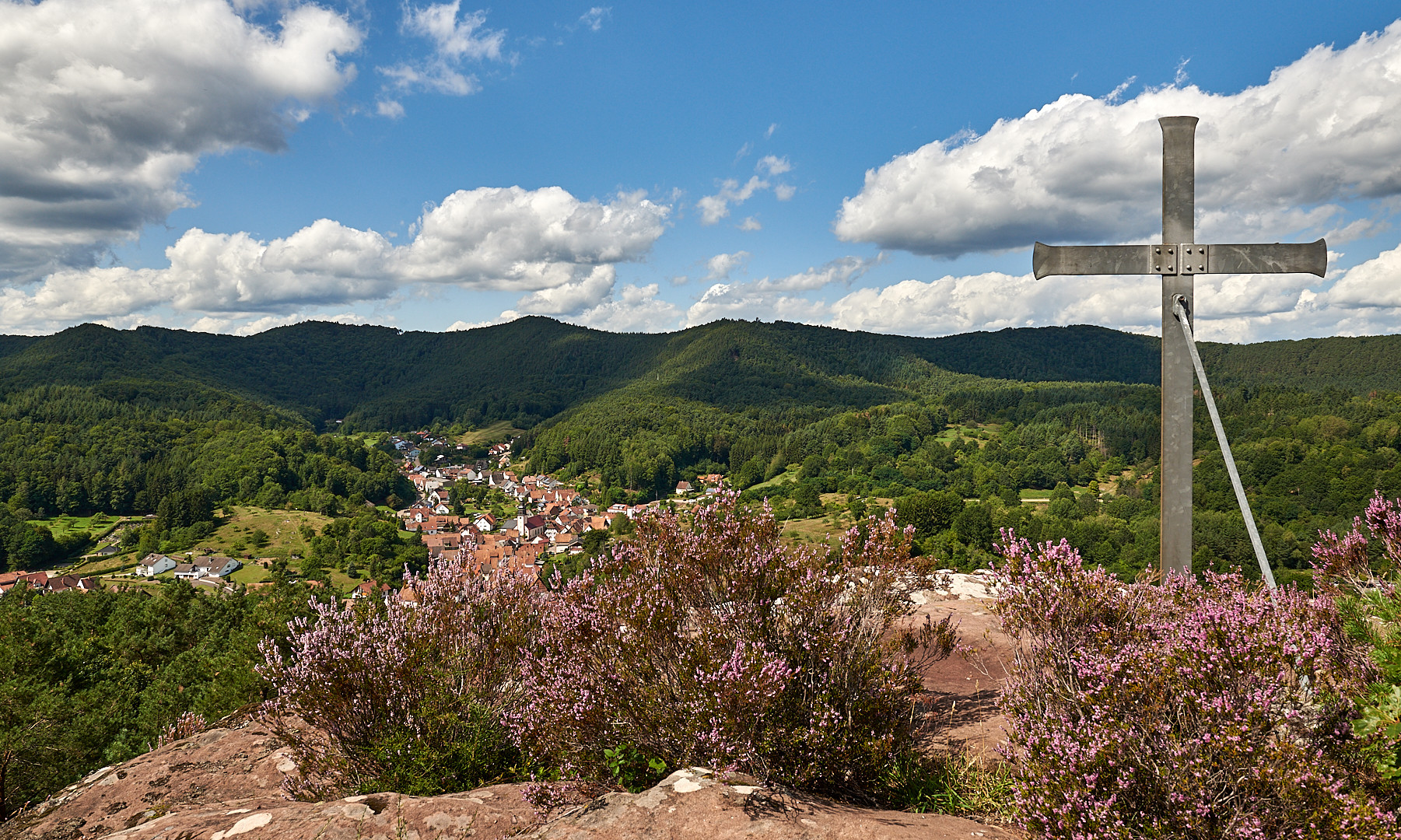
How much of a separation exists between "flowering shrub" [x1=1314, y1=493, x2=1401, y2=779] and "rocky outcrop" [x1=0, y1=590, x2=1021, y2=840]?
1.51 metres

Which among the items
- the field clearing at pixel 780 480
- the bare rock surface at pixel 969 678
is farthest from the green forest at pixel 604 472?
the bare rock surface at pixel 969 678

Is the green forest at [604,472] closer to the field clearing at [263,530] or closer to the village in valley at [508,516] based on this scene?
the field clearing at [263,530]

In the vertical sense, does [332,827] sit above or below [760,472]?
above

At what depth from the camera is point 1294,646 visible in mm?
2586

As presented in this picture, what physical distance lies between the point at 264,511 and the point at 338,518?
14.1 meters

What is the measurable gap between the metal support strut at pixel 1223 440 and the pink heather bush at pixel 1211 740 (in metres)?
0.48

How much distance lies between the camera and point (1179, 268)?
5.04 m

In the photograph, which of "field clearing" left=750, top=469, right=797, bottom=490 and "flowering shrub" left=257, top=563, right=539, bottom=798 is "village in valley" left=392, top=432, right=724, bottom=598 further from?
"flowering shrub" left=257, top=563, right=539, bottom=798

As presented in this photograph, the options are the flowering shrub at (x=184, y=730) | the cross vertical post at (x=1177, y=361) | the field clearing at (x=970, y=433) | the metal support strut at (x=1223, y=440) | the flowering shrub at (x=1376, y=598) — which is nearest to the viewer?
the flowering shrub at (x=1376, y=598)

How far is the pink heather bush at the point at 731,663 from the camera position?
345 cm

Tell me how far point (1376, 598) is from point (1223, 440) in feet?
4.20

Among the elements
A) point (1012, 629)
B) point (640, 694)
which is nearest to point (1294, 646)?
point (1012, 629)

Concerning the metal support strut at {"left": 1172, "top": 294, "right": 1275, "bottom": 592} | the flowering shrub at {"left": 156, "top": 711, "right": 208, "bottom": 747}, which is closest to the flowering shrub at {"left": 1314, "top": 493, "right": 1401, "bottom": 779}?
the metal support strut at {"left": 1172, "top": 294, "right": 1275, "bottom": 592}

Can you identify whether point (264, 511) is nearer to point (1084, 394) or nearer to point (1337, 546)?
point (1337, 546)
